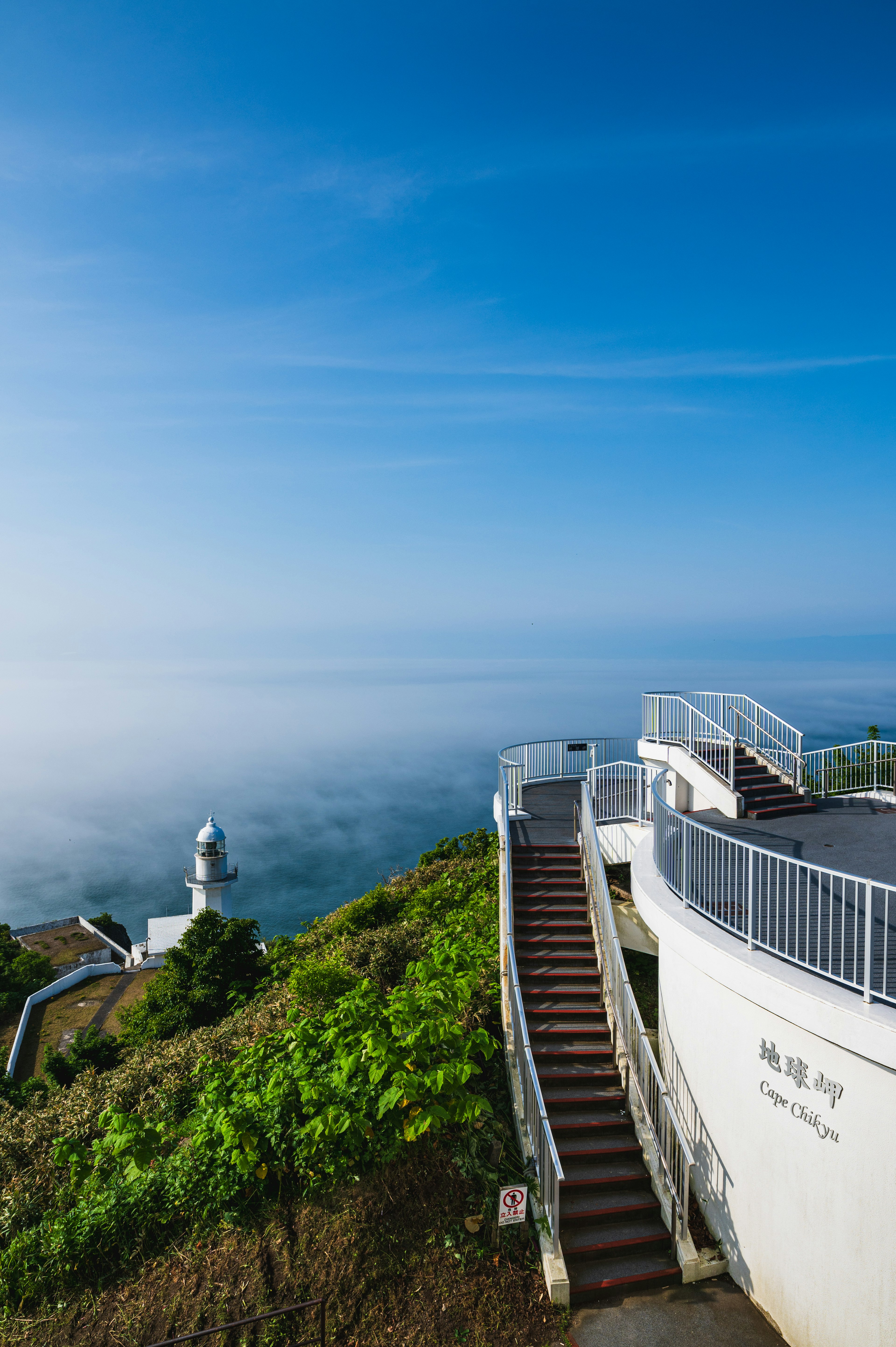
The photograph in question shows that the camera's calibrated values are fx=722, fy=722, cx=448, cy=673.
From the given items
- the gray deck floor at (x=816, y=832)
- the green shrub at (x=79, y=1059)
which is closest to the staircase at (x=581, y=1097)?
the gray deck floor at (x=816, y=832)

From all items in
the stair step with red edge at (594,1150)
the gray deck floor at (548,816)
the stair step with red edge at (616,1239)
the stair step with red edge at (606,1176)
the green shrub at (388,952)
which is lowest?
the stair step with red edge at (616,1239)

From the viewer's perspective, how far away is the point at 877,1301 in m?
6.92

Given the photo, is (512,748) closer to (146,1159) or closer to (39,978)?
(146,1159)

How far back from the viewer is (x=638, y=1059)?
10586mm

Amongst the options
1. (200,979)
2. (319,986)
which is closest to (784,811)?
(319,986)

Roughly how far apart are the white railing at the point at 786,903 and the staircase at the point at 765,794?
12.9 feet

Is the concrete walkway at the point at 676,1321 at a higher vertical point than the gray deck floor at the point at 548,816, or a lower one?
lower

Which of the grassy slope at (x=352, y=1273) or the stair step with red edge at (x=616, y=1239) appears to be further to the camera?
the stair step with red edge at (x=616, y=1239)

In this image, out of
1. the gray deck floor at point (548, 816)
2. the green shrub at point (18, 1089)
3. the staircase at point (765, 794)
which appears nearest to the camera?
the staircase at point (765, 794)

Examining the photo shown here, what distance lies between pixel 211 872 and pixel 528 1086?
57538 millimetres

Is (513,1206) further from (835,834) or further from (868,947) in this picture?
(835,834)

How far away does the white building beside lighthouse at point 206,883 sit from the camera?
59.8 m

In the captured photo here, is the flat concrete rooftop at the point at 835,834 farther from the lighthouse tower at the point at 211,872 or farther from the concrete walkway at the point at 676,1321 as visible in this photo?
the lighthouse tower at the point at 211,872

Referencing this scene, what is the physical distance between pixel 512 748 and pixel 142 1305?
15.3 meters
